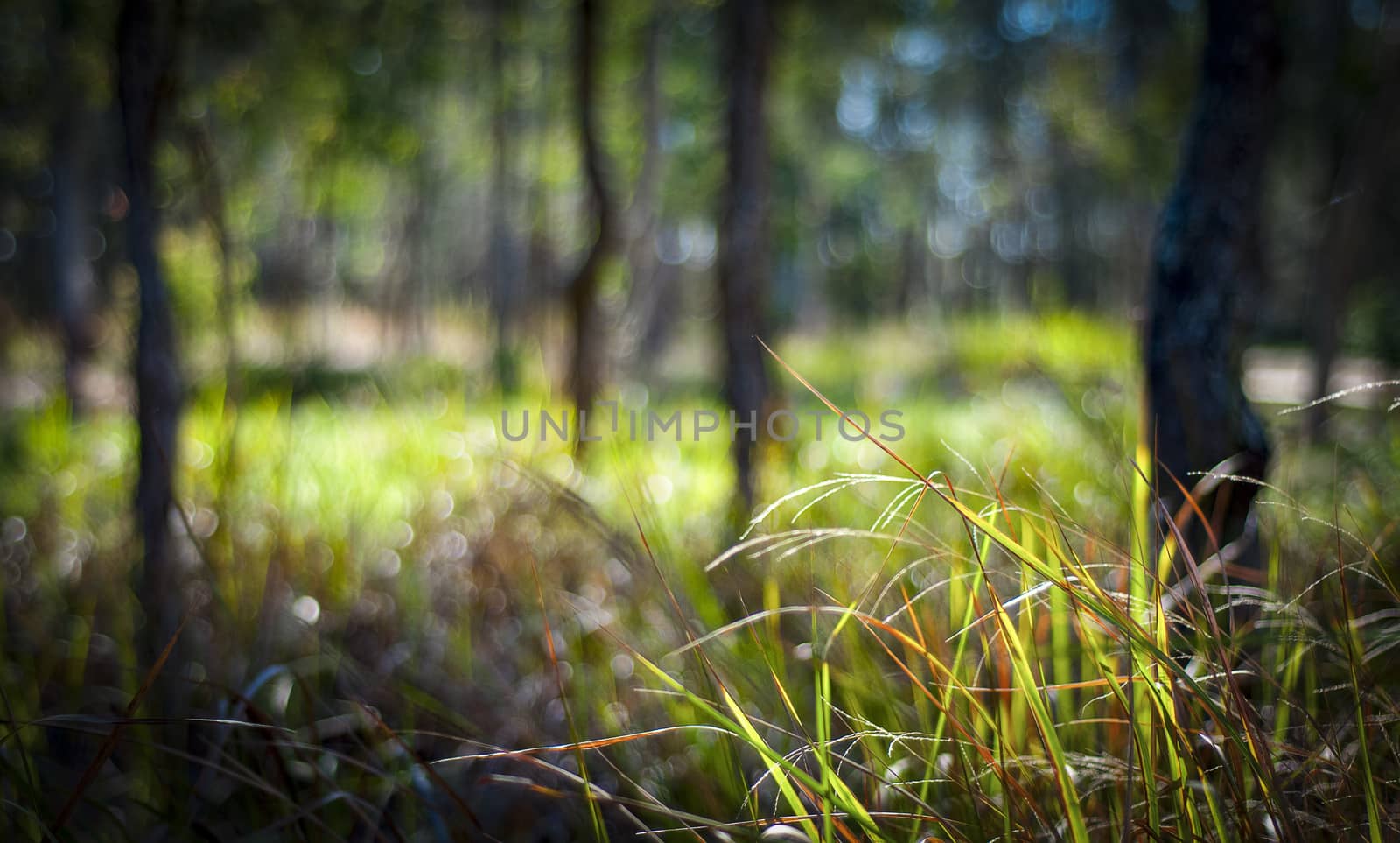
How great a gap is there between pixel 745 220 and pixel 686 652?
7.83 feet

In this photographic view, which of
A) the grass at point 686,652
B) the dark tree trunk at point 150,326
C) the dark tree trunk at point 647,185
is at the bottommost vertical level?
the grass at point 686,652

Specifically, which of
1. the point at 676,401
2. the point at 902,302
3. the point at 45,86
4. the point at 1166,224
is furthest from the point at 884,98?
the point at 1166,224

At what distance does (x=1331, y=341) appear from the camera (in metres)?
4.85

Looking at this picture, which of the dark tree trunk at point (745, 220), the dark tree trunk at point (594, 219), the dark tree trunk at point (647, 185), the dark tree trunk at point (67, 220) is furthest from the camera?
the dark tree trunk at point (67, 220)

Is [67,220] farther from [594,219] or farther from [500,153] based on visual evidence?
[594,219]

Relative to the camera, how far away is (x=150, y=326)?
6.88ft

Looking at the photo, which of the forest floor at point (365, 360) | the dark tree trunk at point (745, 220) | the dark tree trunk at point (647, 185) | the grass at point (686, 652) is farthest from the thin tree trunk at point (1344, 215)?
the dark tree trunk at point (647, 185)

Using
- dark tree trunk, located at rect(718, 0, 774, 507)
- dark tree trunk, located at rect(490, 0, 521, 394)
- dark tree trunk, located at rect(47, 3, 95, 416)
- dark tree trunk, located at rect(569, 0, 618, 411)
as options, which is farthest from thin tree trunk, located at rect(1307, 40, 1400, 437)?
dark tree trunk, located at rect(47, 3, 95, 416)

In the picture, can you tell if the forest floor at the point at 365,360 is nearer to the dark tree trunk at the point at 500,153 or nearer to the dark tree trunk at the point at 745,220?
the dark tree trunk at the point at 500,153

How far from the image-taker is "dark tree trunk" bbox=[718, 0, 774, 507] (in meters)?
3.63

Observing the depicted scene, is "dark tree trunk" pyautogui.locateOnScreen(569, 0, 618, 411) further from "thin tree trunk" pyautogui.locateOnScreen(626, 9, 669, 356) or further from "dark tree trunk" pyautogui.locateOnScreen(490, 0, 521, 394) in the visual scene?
"thin tree trunk" pyautogui.locateOnScreen(626, 9, 669, 356)

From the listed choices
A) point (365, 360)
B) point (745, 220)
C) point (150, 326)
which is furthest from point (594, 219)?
point (365, 360)

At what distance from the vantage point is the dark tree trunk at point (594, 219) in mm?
4613

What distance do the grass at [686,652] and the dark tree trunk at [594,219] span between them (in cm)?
78
